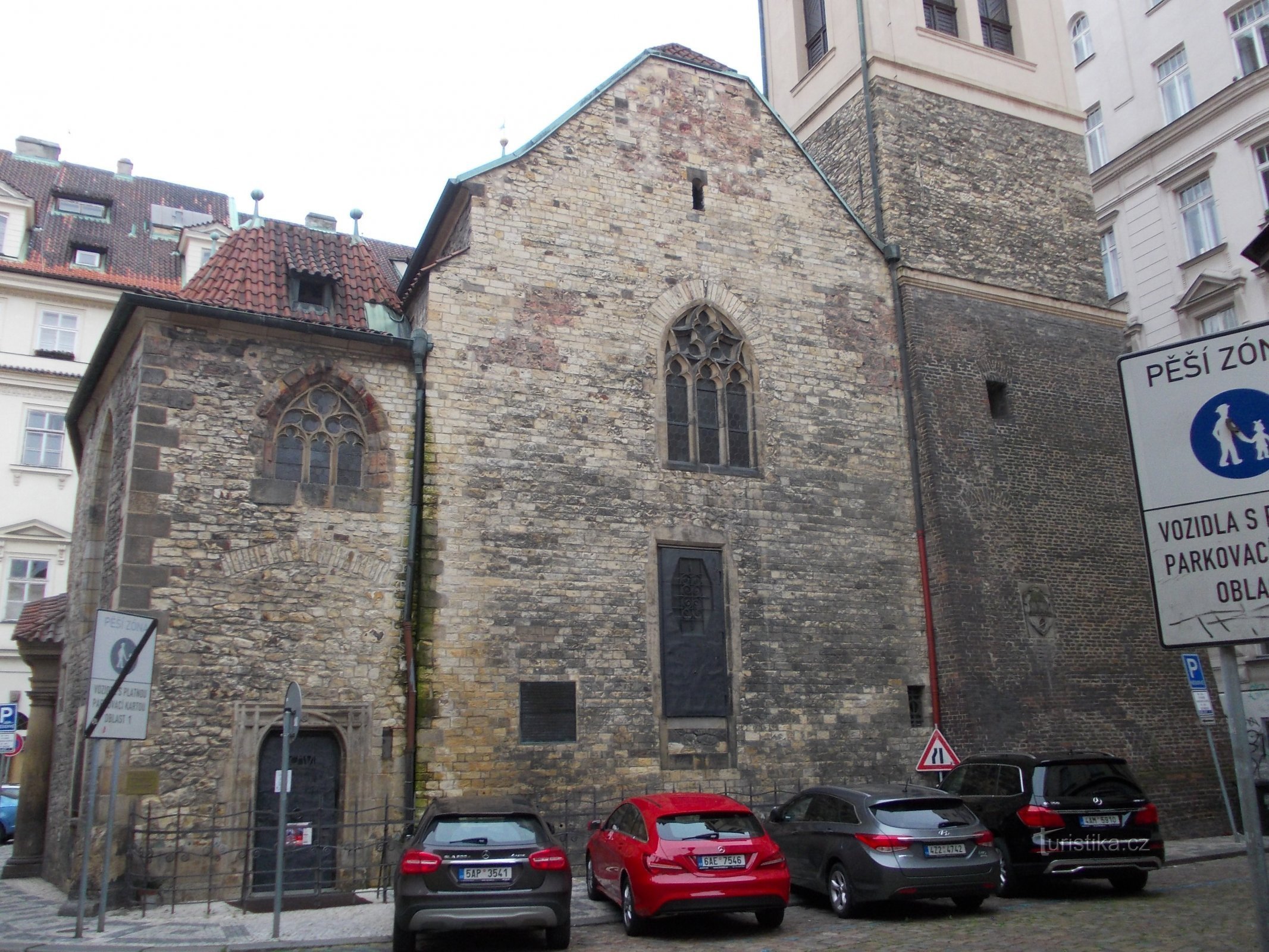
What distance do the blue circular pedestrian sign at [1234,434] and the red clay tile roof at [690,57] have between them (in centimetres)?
1564

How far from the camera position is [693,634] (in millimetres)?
15859

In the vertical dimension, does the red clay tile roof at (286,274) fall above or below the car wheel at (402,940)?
above

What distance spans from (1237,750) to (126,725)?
9.73 m

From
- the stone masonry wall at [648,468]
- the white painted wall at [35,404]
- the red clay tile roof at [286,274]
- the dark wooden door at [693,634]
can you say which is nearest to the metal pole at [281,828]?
the stone masonry wall at [648,468]

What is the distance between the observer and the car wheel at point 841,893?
1065 centimetres

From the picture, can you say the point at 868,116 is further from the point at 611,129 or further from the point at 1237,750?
the point at 1237,750

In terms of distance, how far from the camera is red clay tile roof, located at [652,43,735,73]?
18703mm

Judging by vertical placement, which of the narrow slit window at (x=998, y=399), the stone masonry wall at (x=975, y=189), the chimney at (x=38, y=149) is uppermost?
the chimney at (x=38, y=149)

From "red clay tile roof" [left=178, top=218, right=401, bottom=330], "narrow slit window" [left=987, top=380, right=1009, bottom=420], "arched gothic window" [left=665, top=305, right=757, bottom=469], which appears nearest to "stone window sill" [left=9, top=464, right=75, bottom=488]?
"red clay tile roof" [left=178, top=218, right=401, bottom=330]

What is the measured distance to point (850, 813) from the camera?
11.0 metres

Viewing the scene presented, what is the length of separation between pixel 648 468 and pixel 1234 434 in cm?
1188

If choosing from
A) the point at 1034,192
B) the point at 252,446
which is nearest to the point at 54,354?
the point at 252,446

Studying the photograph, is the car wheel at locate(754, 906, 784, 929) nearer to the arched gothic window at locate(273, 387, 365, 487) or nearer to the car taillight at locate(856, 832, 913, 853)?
the car taillight at locate(856, 832, 913, 853)

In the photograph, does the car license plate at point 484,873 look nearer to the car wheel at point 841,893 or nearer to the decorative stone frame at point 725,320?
the car wheel at point 841,893
